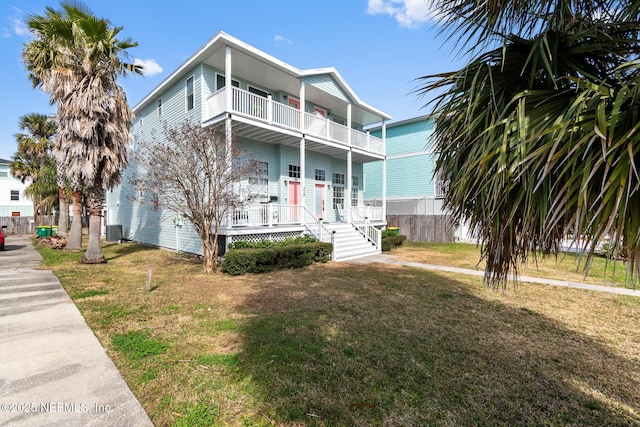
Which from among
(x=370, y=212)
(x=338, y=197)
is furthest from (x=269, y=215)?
(x=370, y=212)

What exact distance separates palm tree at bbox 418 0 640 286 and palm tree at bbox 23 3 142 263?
12064 millimetres

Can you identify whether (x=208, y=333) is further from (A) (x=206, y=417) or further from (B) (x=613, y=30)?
Answer: (B) (x=613, y=30)

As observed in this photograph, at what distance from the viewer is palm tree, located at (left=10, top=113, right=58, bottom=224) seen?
2109 cm

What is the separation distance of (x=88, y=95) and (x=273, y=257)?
844 cm

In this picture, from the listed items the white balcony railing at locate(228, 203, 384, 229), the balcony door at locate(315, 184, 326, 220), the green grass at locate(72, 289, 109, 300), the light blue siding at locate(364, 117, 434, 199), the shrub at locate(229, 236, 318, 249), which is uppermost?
the light blue siding at locate(364, 117, 434, 199)

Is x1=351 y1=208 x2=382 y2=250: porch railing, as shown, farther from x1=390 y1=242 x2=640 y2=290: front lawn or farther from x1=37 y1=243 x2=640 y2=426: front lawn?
x1=37 y1=243 x2=640 y2=426: front lawn

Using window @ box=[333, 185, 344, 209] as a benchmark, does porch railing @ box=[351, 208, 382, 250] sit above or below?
below

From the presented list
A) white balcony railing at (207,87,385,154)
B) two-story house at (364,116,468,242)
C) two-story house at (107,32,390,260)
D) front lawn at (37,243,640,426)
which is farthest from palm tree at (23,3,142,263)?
two-story house at (364,116,468,242)

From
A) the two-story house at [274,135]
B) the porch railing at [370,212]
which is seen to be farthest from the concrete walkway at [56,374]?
→ the porch railing at [370,212]

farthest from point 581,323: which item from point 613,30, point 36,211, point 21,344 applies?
point 36,211

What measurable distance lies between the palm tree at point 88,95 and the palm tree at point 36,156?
1125 cm


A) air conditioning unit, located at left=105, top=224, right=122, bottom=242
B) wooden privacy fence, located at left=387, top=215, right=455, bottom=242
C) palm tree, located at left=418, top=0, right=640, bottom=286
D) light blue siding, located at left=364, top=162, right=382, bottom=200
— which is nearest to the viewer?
palm tree, located at left=418, top=0, right=640, bottom=286

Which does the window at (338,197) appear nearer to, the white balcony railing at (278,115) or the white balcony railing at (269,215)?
the white balcony railing at (278,115)

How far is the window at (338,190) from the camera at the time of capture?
57.6ft
